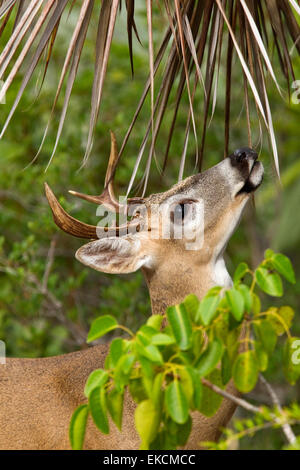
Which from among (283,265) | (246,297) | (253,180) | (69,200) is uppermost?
(69,200)

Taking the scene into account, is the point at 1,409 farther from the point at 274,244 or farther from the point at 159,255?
the point at 274,244

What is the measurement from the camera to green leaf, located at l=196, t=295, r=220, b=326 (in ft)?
7.20

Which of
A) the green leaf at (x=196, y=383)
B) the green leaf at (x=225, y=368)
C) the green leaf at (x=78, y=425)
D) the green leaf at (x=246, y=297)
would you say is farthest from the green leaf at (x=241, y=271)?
the green leaf at (x=78, y=425)

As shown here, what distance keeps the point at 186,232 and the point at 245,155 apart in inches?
18.9

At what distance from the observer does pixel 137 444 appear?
360 cm

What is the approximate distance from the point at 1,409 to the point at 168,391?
1820 mm

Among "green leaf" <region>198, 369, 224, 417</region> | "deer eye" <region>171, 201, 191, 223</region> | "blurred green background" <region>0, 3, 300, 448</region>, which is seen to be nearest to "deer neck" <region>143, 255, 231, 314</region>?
"deer eye" <region>171, 201, 191, 223</region>

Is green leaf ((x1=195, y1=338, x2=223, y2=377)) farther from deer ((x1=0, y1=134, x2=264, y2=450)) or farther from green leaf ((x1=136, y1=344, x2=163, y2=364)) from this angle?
deer ((x1=0, y1=134, x2=264, y2=450))

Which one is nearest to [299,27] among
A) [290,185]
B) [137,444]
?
[137,444]

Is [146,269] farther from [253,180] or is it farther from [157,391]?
[157,391]

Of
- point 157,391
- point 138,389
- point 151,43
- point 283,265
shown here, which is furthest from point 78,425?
point 151,43

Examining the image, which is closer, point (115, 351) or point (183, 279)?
point (115, 351)

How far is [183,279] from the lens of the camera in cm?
383

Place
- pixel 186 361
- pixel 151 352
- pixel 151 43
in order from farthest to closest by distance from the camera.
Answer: pixel 151 43 < pixel 186 361 < pixel 151 352
